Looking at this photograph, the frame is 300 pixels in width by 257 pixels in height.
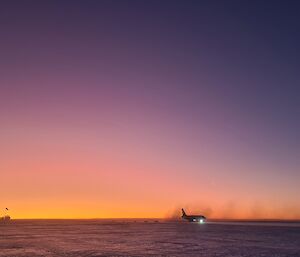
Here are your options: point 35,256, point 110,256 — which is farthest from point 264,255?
point 35,256

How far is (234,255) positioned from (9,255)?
2696 cm

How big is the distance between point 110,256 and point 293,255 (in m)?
22.4

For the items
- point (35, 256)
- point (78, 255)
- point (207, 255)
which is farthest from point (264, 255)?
point (35, 256)

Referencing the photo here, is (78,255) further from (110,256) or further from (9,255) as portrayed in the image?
(9,255)

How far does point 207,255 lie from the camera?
5319cm

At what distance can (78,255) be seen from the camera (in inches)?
2080

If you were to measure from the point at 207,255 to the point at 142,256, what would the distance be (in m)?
7.99

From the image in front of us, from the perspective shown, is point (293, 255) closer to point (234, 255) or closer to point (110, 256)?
point (234, 255)

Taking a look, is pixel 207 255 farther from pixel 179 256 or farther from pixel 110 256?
pixel 110 256

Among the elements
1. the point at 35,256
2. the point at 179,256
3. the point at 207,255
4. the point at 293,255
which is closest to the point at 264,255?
the point at 293,255

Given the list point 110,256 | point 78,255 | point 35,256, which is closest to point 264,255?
point 110,256

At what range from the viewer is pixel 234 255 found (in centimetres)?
5334

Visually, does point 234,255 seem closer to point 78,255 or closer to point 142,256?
point 142,256

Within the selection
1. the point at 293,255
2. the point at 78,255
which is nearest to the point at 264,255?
the point at 293,255
